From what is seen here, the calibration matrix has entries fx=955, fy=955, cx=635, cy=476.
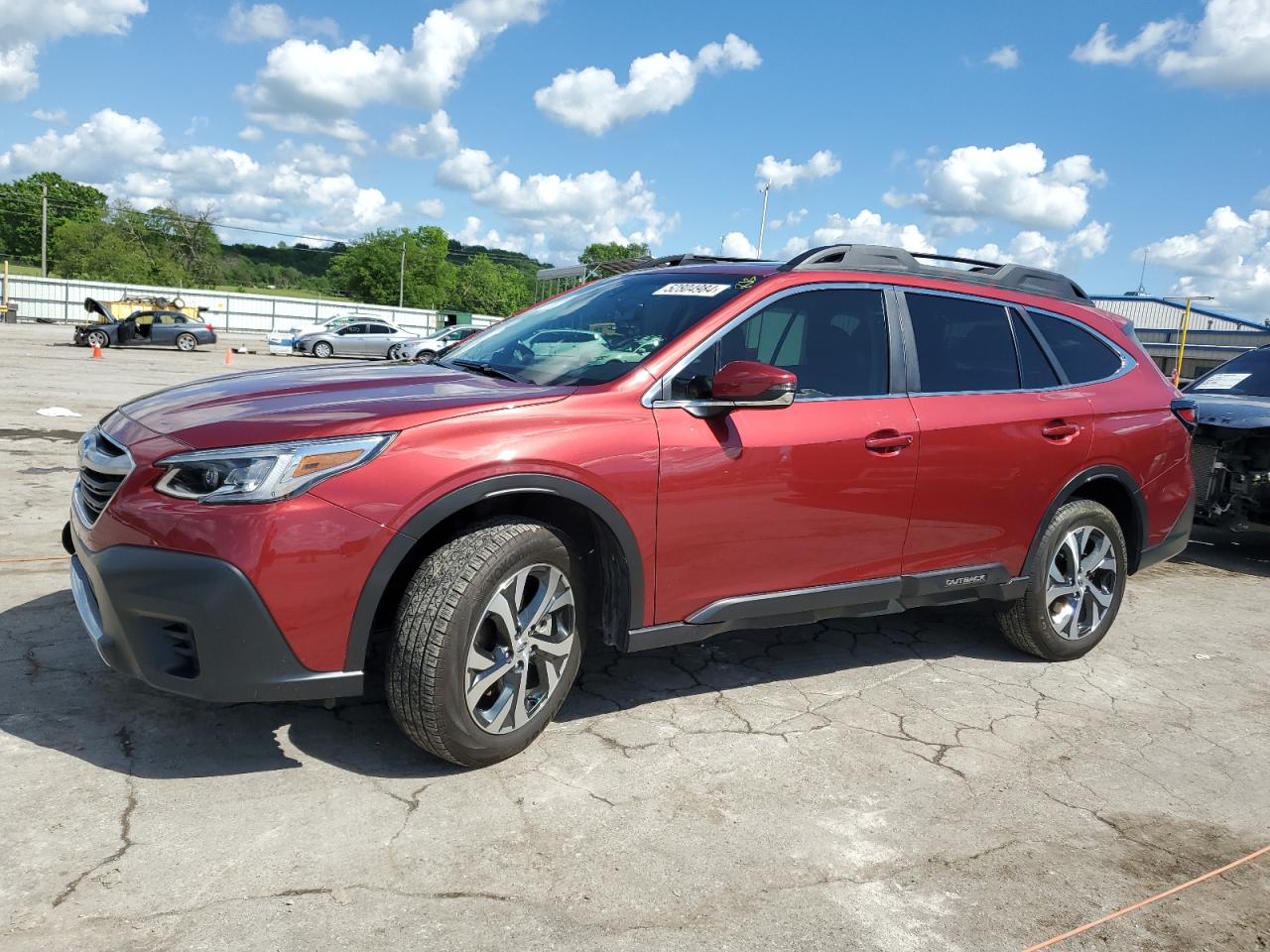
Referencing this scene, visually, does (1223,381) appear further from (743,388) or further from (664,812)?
(664,812)

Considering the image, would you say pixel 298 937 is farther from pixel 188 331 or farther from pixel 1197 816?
pixel 188 331

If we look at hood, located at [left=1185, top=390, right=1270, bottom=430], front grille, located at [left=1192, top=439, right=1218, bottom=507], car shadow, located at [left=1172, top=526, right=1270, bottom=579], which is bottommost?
car shadow, located at [left=1172, top=526, right=1270, bottom=579]

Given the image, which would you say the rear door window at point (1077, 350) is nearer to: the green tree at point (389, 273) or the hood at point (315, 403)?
the hood at point (315, 403)

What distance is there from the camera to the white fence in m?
49.0

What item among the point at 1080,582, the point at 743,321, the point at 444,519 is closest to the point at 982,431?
the point at 1080,582

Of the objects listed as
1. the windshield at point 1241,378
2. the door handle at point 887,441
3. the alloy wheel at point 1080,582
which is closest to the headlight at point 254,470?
the door handle at point 887,441

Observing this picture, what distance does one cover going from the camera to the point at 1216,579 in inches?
279

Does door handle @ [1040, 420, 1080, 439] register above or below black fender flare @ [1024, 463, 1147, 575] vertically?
above

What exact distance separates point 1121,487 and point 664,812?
3.20 m

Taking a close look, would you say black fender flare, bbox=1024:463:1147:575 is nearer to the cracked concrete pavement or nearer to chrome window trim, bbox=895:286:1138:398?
chrome window trim, bbox=895:286:1138:398

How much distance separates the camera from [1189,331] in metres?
56.5

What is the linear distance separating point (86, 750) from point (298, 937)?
1323 mm

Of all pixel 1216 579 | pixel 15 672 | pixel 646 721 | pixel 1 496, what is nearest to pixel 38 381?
pixel 1 496

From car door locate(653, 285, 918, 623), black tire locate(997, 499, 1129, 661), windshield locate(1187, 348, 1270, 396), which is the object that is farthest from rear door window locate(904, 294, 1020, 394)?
windshield locate(1187, 348, 1270, 396)
